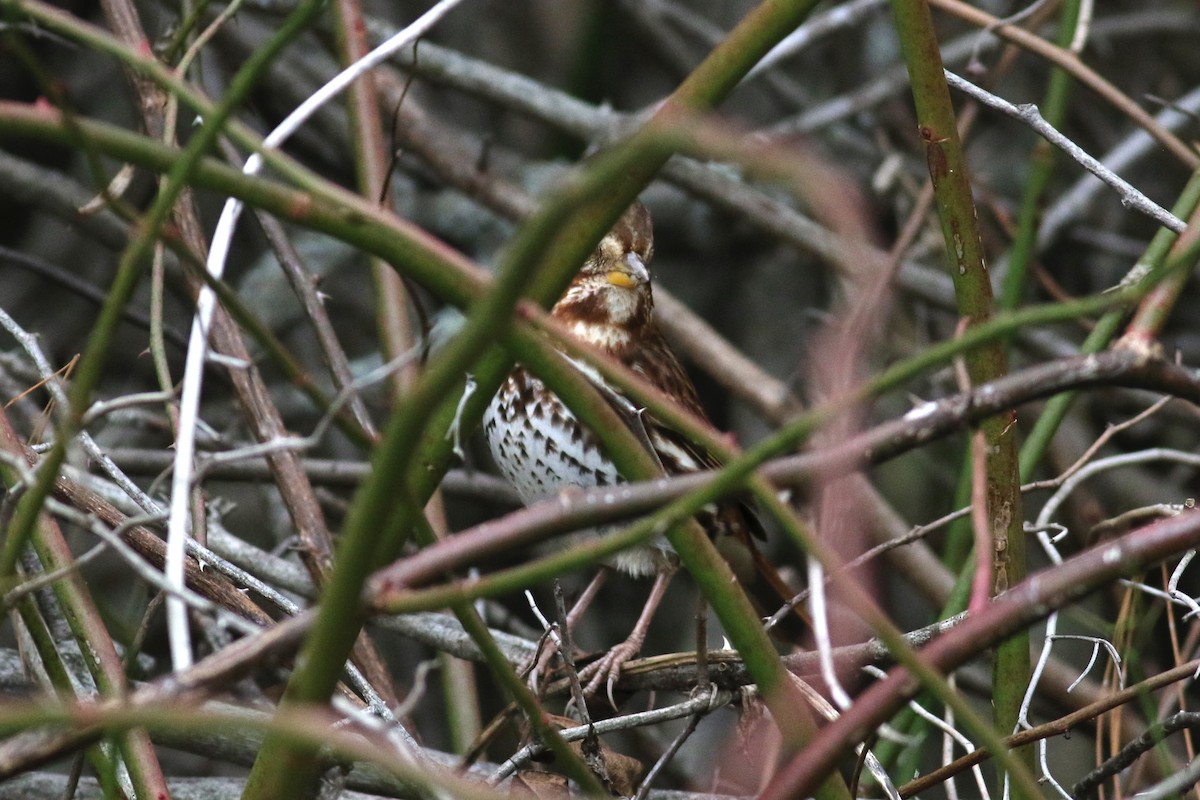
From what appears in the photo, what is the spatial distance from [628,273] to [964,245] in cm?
132

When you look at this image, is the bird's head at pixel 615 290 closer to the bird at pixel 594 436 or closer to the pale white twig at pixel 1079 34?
the bird at pixel 594 436

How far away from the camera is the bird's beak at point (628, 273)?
2.65 m

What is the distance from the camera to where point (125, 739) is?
4.35 ft

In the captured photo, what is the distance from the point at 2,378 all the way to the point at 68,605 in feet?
2.39

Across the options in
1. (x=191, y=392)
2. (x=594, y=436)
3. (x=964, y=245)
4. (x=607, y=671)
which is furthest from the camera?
(x=594, y=436)

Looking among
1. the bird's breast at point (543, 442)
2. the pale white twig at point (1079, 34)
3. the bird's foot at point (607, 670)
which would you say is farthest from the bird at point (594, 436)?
the pale white twig at point (1079, 34)

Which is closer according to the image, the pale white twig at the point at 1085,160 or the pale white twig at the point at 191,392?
the pale white twig at the point at 191,392

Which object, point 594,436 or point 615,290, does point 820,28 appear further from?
point 594,436

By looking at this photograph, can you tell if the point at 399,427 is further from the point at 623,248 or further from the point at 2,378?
the point at 623,248

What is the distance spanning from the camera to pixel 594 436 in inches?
95.0

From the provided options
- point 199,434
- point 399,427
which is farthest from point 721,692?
point 199,434

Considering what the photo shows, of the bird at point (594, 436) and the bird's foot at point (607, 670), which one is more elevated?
the bird at point (594, 436)

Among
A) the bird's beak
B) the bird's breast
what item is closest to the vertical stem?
the bird's breast

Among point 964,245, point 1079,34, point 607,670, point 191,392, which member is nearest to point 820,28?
point 1079,34
